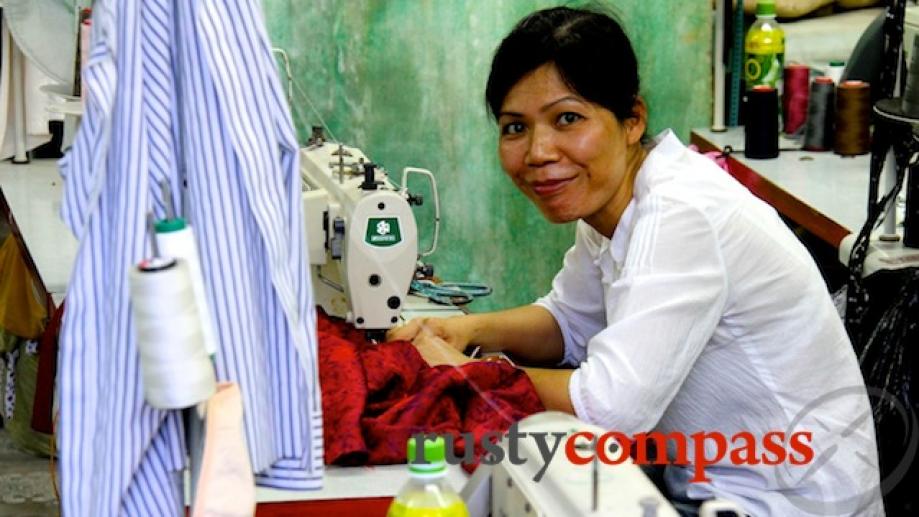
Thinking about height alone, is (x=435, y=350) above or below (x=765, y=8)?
below

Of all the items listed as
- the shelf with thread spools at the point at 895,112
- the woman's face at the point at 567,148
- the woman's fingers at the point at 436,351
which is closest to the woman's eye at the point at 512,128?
the woman's face at the point at 567,148

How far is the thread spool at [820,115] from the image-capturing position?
395 centimetres

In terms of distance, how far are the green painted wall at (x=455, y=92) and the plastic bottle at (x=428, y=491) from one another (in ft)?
9.65

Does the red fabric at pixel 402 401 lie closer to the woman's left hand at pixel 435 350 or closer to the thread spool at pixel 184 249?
the woman's left hand at pixel 435 350

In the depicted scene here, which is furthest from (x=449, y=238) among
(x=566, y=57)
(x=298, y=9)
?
(x=566, y=57)

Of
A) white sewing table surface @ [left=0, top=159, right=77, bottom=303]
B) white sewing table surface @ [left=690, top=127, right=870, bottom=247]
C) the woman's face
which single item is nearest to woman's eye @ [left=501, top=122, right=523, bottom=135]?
the woman's face

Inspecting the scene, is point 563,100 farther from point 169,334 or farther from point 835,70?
point 835,70

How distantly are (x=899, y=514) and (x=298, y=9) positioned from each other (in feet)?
7.98

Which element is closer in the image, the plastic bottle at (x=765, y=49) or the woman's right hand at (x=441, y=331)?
the woman's right hand at (x=441, y=331)

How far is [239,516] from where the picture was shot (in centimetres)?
140

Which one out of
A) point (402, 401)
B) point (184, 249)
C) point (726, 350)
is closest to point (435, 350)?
point (402, 401)

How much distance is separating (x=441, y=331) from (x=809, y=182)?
1.54 meters

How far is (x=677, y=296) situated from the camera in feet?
6.50

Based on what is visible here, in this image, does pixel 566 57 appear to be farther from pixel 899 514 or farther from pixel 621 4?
pixel 621 4
